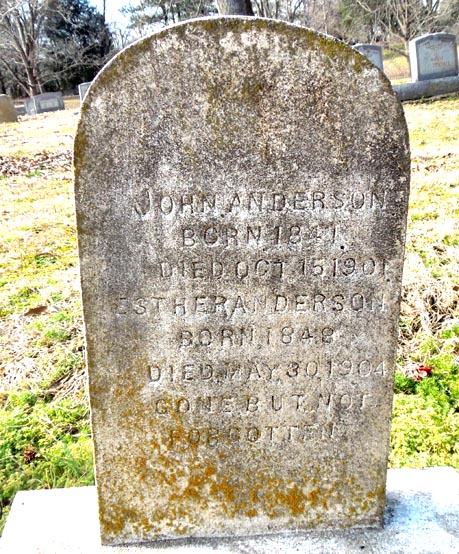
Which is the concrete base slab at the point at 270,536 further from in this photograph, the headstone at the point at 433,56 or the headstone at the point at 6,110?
the headstone at the point at 6,110

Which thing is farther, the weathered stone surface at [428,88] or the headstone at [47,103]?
the headstone at [47,103]

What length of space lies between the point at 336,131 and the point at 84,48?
42245 mm

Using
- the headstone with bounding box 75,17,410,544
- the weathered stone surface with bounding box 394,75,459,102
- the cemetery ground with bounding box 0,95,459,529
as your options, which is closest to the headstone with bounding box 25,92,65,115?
the weathered stone surface with bounding box 394,75,459,102

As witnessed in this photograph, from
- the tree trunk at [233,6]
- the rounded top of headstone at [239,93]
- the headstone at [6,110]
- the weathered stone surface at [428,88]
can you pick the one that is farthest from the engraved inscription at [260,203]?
the headstone at [6,110]

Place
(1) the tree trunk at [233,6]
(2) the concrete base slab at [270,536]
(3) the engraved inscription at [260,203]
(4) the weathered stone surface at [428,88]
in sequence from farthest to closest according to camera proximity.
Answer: (4) the weathered stone surface at [428,88] → (1) the tree trunk at [233,6] → (2) the concrete base slab at [270,536] → (3) the engraved inscription at [260,203]

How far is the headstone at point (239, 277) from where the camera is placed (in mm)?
1654

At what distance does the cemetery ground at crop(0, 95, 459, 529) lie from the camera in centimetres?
296

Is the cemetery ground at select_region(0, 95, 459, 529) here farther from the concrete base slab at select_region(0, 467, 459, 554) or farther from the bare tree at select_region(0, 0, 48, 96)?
the bare tree at select_region(0, 0, 48, 96)

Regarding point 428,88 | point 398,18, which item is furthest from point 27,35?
point 428,88

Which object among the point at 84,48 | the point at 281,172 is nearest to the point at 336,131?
the point at 281,172

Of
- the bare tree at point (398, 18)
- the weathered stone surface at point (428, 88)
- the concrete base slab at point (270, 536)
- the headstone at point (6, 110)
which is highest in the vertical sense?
the bare tree at point (398, 18)

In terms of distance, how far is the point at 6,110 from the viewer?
856 inches

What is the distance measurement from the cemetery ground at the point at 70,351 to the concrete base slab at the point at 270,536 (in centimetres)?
50

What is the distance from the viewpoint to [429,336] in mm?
3812
